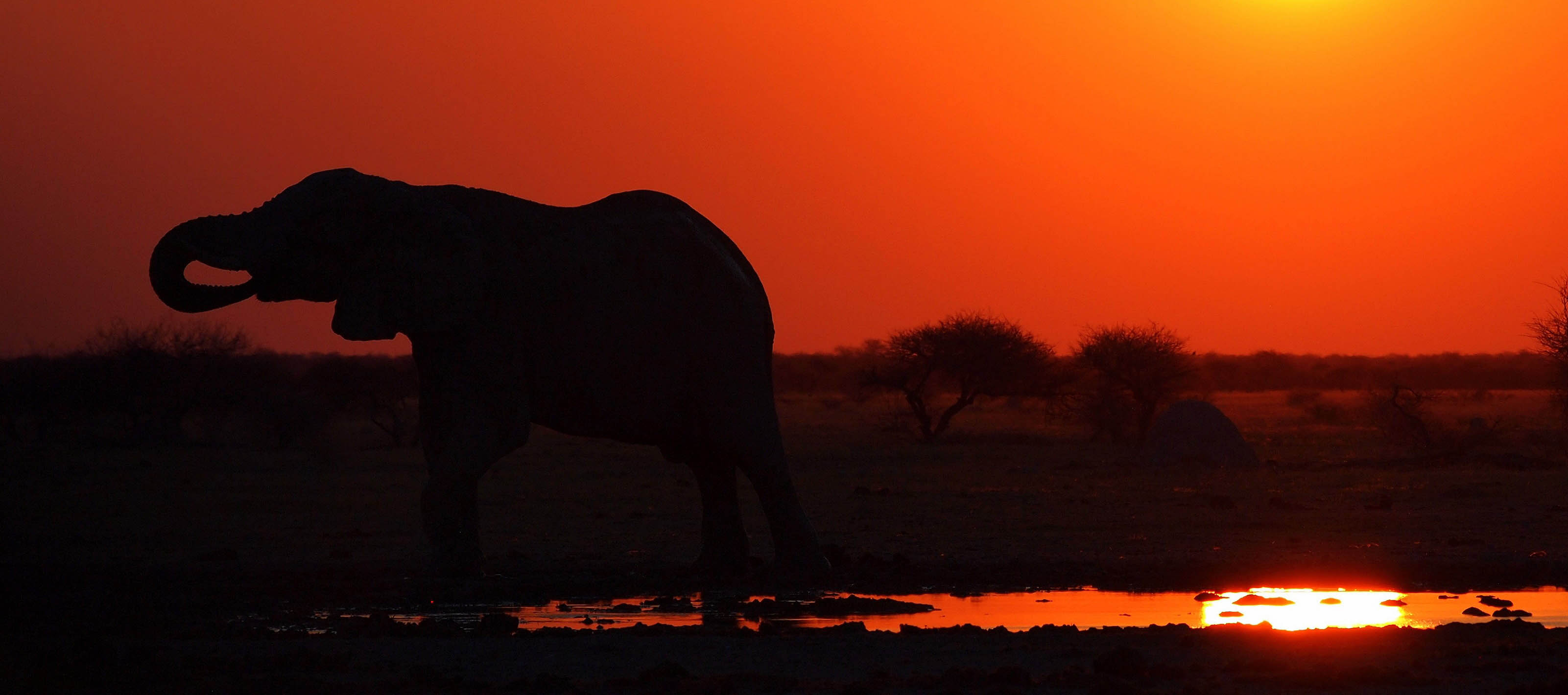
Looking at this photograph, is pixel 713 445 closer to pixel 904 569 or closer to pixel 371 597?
pixel 904 569

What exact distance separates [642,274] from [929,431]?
26.0 meters

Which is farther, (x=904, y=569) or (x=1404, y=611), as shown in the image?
(x=904, y=569)

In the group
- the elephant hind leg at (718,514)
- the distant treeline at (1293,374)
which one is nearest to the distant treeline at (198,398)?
the elephant hind leg at (718,514)

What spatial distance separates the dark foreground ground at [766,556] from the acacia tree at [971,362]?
10697mm

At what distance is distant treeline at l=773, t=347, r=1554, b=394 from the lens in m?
88.2

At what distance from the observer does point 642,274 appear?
12.0 m

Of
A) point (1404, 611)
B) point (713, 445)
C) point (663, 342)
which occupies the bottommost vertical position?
point (1404, 611)

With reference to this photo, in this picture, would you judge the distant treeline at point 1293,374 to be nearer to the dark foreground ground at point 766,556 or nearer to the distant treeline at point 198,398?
the distant treeline at point 198,398

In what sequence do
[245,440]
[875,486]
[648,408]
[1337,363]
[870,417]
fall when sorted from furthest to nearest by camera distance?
[1337,363]
[870,417]
[245,440]
[875,486]
[648,408]

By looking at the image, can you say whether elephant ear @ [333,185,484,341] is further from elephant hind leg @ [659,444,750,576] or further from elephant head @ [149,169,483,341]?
elephant hind leg @ [659,444,750,576]

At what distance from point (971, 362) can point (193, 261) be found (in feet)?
97.8

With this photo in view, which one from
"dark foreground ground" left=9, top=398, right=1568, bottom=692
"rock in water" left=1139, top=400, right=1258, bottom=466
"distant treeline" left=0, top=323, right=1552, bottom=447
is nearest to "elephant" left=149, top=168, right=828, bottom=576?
"dark foreground ground" left=9, top=398, right=1568, bottom=692

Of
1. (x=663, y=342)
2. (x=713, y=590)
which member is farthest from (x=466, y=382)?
(x=713, y=590)

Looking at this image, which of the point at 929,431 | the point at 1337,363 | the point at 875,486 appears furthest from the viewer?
the point at 1337,363
